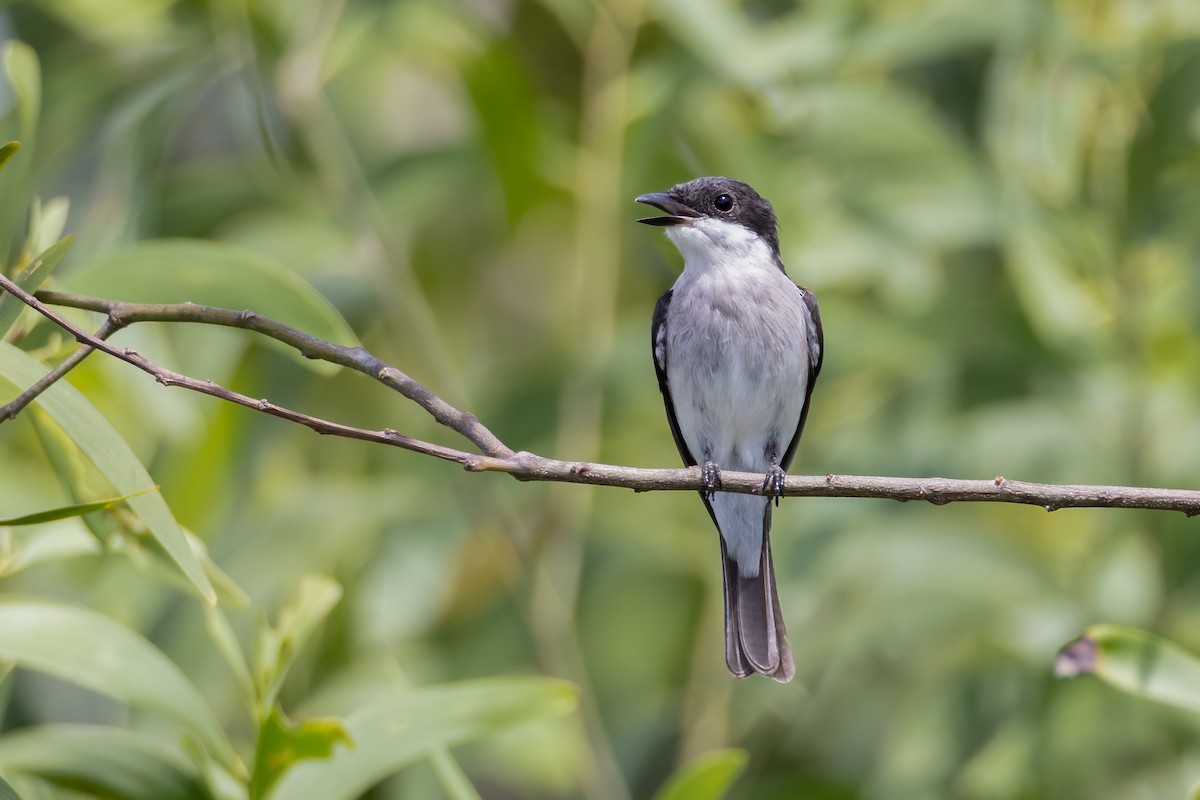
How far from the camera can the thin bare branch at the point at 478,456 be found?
2.11 meters

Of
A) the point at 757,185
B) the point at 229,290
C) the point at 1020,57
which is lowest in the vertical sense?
the point at 229,290

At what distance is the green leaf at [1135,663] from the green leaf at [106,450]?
61.1 inches

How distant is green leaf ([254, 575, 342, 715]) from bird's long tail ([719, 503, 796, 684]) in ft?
4.13

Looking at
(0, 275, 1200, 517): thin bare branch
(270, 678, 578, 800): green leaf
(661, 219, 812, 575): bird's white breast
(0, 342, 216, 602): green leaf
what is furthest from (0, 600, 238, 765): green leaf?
(661, 219, 812, 575): bird's white breast

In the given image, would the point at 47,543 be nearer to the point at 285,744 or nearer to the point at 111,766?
the point at 111,766

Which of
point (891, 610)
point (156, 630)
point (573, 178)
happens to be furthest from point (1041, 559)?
point (156, 630)

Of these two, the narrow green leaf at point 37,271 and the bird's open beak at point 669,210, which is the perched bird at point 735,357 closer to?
the bird's open beak at point 669,210

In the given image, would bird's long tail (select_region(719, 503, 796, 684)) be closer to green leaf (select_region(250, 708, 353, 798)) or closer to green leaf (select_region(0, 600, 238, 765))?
green leaf (select_region(250, 708, 353, 798))

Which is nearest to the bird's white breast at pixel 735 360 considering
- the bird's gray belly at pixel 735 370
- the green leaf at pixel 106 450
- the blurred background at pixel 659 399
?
the bird's gray belly at pixel 735 370

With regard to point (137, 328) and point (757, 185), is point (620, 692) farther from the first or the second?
point (137, 328)

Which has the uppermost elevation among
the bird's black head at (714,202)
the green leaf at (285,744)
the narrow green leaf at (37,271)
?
the bird's black head at (714,202)

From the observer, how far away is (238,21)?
459 cm

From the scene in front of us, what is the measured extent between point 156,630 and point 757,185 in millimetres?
2473

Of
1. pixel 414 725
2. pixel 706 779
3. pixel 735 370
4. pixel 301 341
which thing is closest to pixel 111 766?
pixel 414 725
